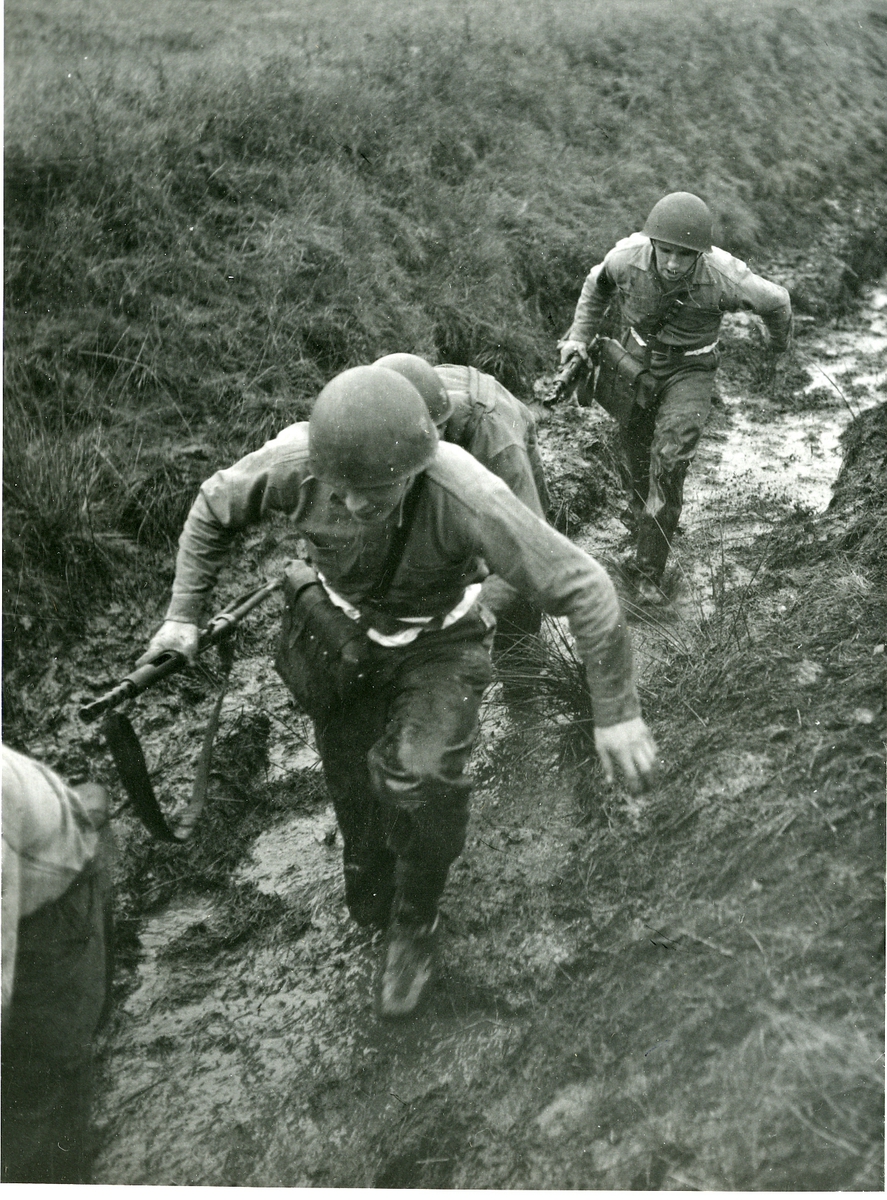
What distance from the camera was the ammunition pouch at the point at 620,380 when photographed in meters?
4.71

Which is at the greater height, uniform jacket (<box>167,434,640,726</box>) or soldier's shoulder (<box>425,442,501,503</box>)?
soldier's shoulder (<box>425,442,501,503</box>)

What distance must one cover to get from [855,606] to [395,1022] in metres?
1.98

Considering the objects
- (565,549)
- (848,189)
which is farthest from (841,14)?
Result: (565,549)

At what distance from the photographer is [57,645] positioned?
374 centimetres

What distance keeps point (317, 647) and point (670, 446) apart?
95.2 inches

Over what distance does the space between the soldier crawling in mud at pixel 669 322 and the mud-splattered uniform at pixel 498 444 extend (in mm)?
830

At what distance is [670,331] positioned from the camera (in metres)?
4.63

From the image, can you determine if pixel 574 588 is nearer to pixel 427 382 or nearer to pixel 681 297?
pixel 427 382

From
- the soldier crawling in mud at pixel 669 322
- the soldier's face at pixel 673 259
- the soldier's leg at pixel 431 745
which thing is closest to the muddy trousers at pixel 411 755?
the soldier's leg at pixel 431 745

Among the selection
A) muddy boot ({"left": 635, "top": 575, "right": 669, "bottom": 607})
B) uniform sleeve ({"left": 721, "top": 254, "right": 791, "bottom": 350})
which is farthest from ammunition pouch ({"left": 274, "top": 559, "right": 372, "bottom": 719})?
uniform sleeve ({"left": 721, "top": 254, "right": 791, "bottom": 350})

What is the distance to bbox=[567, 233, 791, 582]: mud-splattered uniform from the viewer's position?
441 cm

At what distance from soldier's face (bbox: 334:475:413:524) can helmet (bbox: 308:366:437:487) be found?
27mm

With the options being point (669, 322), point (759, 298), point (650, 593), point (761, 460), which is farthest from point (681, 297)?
point (650, 593)

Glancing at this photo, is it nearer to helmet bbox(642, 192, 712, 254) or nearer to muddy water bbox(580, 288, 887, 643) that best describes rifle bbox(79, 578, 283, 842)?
muddy water bbox(580, 288, 887, 643)
